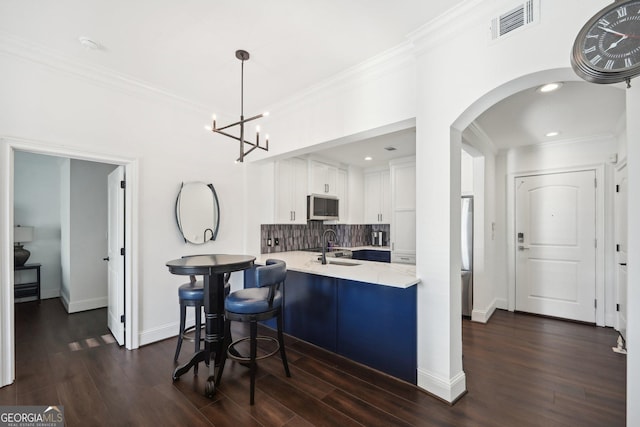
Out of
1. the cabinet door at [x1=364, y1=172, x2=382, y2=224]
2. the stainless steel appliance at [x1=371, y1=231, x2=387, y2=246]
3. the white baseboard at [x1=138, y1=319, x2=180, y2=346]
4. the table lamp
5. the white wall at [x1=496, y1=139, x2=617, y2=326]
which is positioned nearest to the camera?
the white baseboard at [x1=138, y1=319, x2=180, y2=346]

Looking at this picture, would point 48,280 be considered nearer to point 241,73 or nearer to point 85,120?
point 85,120

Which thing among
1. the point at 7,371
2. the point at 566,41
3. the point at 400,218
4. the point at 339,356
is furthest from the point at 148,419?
the point at 400,218

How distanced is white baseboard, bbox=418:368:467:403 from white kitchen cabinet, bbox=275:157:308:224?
2785mm

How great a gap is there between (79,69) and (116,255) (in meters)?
1.92

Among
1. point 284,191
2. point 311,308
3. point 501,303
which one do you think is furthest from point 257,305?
point 501,303

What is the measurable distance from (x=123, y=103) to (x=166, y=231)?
1.43 m

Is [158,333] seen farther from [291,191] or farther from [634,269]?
[634,269]

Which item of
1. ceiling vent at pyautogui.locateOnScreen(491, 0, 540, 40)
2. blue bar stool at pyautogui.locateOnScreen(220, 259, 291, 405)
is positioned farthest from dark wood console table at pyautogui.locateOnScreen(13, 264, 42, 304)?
ceiling vent at pyautogui.locateOnScreen(491, 0, 540, 40)

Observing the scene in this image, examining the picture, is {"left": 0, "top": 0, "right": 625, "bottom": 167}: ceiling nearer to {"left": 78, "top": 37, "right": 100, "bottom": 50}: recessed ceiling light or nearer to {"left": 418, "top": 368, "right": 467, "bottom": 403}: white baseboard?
{"left": 78, "top": 37, "right": 100, "bottom": 50}: recessed ceiling light

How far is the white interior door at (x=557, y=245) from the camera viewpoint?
155 inches

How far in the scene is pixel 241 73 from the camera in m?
2.81

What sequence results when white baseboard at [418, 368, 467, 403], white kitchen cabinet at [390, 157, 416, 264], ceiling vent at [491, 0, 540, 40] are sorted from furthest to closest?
1. white kitchen cabinet at [390, 157, 416, 264]
2. white baseboard at [418, 368, 467, 403]
3. ceiling vent at [491, 0, 540, 40]

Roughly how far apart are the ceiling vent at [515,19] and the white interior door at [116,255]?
3.61m

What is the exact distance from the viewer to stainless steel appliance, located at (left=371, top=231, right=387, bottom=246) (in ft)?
20.5
